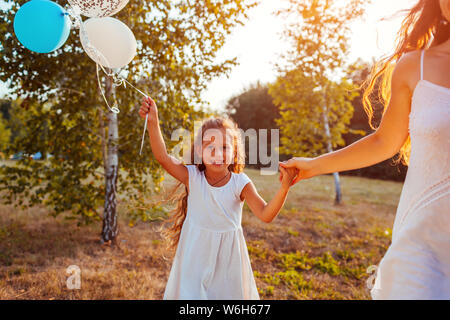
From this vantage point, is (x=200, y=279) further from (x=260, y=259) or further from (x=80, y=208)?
(x=80, y=208)

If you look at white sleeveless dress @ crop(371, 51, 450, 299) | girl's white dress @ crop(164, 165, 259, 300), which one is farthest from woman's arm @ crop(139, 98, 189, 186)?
white sleeveless dress @ crop(371, 51, 450, 299)

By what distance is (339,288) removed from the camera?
380 cm

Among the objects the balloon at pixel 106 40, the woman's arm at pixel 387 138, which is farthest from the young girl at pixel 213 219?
the balloon at pixel 106 40

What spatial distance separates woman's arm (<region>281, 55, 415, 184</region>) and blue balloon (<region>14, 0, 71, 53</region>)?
73.6 inches

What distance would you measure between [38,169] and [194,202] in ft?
11.7

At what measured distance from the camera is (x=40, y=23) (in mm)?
2148

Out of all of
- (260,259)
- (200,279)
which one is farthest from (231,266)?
(260,259)

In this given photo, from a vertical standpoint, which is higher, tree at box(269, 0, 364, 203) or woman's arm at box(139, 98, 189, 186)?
tree at box(269, 0, 364, 203)

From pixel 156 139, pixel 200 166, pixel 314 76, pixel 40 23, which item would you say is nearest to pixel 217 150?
pixel 200 166

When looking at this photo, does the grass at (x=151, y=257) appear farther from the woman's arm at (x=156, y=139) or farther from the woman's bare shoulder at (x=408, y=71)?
the woman's bare shoulder at (x=408, y=71)

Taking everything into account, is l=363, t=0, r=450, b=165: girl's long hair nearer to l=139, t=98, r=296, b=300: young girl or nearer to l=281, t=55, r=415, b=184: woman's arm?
l=281, t=55, r=415, b=184: woman's arm

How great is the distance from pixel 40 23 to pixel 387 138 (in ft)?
7.06

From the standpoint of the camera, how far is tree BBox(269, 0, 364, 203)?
743cm
